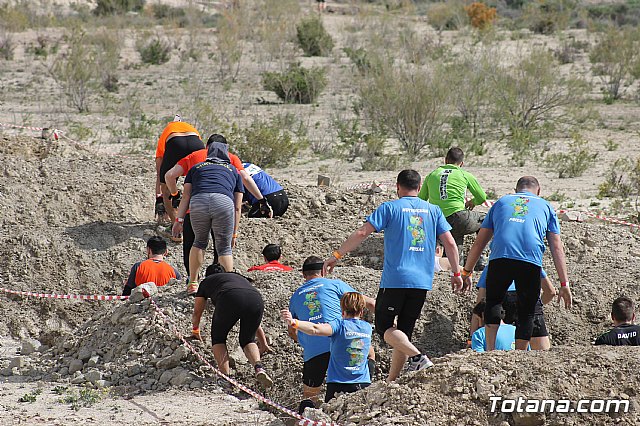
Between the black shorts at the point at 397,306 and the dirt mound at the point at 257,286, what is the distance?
579 millimetres

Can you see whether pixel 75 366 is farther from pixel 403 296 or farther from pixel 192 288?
pixel 403 296

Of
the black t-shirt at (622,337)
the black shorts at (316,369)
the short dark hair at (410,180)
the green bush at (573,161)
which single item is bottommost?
the green bush at (573,161)

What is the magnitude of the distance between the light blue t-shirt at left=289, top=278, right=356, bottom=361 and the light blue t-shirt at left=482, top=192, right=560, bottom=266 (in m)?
1.20

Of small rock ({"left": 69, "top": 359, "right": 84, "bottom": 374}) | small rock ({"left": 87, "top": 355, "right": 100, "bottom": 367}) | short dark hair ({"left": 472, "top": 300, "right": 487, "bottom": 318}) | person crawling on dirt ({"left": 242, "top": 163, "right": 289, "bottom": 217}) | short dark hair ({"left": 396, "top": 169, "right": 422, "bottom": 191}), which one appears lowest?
small rock ({"left": 69, "top": 359, "right": 84, "bottom": 374})

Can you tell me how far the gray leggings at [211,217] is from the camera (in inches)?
352

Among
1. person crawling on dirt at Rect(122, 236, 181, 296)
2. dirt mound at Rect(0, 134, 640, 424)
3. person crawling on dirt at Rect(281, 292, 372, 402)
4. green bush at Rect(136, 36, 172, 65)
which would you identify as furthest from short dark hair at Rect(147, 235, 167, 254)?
green bush at Rect(136, 36, 172, 65)

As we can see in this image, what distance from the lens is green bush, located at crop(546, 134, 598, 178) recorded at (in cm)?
1720

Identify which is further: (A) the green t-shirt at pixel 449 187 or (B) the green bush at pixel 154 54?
(B) the green bush at pixel 154 54

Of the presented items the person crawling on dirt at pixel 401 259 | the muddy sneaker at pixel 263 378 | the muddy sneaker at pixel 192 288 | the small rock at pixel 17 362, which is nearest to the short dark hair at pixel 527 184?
the person crawling on dirt at pixel 401 259

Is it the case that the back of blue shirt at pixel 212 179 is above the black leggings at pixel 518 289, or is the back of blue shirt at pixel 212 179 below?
above

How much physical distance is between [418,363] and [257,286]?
8.33 ft

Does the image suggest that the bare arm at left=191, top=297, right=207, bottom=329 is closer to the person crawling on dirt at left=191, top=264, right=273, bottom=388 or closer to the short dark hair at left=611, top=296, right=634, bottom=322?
the person crawling on dirt at left=191, top=264, right=273, bottom=388

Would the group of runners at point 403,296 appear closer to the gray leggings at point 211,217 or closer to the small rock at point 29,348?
the gray leggings at point 211,217

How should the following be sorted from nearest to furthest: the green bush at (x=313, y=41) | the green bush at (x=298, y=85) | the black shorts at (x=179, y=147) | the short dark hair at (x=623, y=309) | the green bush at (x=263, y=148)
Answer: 1. the short dark hair at (x=623, y=309)
2. the black shorts at (x=179, y=147)
3. the green bush at (x=263, y=148)
4. the green bush at (x=298, y=85)
5. the green bush at (x=313, y=41)
